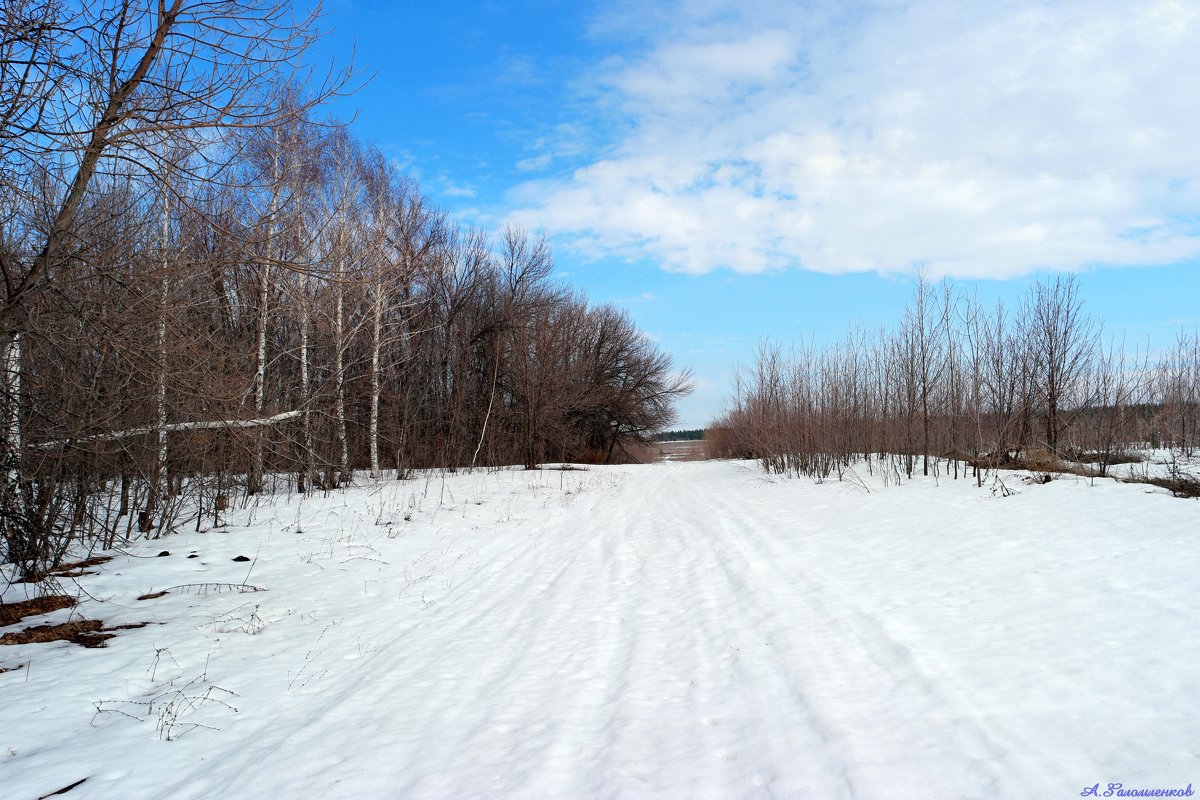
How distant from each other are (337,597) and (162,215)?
5.03 metres

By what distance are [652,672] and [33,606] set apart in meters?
6.37

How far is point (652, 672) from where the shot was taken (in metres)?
4.32

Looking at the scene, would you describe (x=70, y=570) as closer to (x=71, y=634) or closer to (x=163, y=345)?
(x=71, y=634)

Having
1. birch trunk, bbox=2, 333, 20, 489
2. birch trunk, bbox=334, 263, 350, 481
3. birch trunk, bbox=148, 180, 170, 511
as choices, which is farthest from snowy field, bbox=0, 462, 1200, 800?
birch trunk, bbox=334, 263, 350, 481

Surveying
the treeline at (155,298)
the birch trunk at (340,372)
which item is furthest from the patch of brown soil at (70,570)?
the birch trunk at (340,372)

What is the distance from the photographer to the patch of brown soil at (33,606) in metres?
6.00

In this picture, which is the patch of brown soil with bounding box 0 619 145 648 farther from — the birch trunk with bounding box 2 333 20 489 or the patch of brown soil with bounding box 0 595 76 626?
the birch trunk with bounding box 2 333 20 489

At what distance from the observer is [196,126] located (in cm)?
431

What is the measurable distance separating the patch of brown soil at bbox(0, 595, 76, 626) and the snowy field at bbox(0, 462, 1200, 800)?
0.57ft

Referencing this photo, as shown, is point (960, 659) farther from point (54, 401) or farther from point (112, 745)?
point (54, 401)

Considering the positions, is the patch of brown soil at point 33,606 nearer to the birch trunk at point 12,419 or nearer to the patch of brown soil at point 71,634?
the patch of brown soil at point 71,634

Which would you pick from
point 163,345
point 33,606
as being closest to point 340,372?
point 33,606

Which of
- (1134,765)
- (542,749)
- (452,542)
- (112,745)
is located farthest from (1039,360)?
(112,745)

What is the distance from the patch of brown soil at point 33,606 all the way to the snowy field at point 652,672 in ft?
0.57
